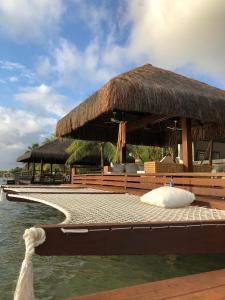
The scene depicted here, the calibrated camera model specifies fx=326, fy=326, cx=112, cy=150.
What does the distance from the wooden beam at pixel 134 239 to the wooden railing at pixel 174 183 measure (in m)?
1.32

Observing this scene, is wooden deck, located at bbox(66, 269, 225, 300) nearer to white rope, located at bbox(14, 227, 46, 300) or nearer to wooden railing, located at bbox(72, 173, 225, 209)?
white rope, located at bbox(14, 227, 46, 300)

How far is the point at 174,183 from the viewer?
222 inches

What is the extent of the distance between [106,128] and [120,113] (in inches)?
78.5

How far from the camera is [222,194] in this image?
4531 mm

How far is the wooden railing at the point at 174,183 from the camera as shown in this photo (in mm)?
4672

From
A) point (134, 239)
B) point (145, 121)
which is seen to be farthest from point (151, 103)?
point (134, 239)

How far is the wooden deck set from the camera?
2.13m

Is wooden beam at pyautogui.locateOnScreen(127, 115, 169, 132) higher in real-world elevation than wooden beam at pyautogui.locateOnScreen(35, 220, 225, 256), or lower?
higher

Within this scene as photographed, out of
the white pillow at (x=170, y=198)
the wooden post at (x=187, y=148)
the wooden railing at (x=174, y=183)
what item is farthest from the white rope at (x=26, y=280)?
the wooden post at (x=187, y=148)

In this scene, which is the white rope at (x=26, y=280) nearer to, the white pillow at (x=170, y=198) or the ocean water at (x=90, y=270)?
the ocean water at (x=90, y=270)

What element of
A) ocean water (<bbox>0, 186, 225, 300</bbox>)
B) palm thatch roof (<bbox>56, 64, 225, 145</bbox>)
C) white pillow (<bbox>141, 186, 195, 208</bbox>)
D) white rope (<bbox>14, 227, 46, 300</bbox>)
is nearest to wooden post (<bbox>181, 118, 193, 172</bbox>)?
palm thatch roof (<bbox>56, 64, 225, 145</bbox>)

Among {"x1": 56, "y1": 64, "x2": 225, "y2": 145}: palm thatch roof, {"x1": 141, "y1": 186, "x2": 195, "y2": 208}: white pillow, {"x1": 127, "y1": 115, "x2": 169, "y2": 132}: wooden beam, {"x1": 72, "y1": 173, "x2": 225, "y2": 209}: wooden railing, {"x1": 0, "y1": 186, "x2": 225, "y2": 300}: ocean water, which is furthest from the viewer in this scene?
{"x1": 127, "y1": 115, "x2": 169, "y2": 132}: wooden beam

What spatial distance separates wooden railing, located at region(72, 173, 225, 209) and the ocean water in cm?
85

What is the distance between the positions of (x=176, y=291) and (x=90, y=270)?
208 cm
